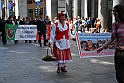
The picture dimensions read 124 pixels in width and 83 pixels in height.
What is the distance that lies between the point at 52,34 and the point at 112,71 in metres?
2.12

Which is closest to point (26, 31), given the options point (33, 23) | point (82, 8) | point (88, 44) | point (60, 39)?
point (33, 23)

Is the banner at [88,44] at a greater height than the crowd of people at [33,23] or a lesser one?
lesser

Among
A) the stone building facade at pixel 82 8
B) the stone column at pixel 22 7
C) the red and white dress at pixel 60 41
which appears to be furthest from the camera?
the stone column at pixel 22 7

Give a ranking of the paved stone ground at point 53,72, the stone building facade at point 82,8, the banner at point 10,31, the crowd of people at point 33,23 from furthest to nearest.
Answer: the stone building facade at point 82,8 → the banner at point 10,31 → the crowd of people at point 33,23 → the paved stone ground at point 53,72

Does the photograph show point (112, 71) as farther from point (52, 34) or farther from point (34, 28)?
point (34, 28)

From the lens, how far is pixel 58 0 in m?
28.4

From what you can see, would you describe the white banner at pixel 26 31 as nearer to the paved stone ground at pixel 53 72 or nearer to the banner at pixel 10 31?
the banner at pixel 10 31

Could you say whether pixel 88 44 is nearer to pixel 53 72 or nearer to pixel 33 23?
pixel 53 72

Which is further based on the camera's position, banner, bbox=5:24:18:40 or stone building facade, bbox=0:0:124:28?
stone building facade, bbox=0:0:124:28

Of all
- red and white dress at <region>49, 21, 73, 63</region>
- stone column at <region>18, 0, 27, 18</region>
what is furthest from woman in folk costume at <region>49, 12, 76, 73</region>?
stone column at <region>18, 0, 27, 18</region>

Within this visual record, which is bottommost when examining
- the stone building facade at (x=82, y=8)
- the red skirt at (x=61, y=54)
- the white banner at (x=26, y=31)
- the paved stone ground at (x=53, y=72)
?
the paved stone ground at (x=53, y=72)

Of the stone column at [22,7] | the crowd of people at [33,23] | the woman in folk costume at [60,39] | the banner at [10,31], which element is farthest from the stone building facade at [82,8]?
the woman in folk costume at [60,39]

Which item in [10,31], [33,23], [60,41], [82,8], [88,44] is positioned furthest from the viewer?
[82,8]

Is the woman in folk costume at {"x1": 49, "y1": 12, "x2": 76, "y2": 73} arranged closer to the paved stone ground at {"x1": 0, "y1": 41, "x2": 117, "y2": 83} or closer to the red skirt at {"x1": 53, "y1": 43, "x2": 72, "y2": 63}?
the red skirt at {"x1": 53, "y1": 43, "x2": 72, "y2": 63}
